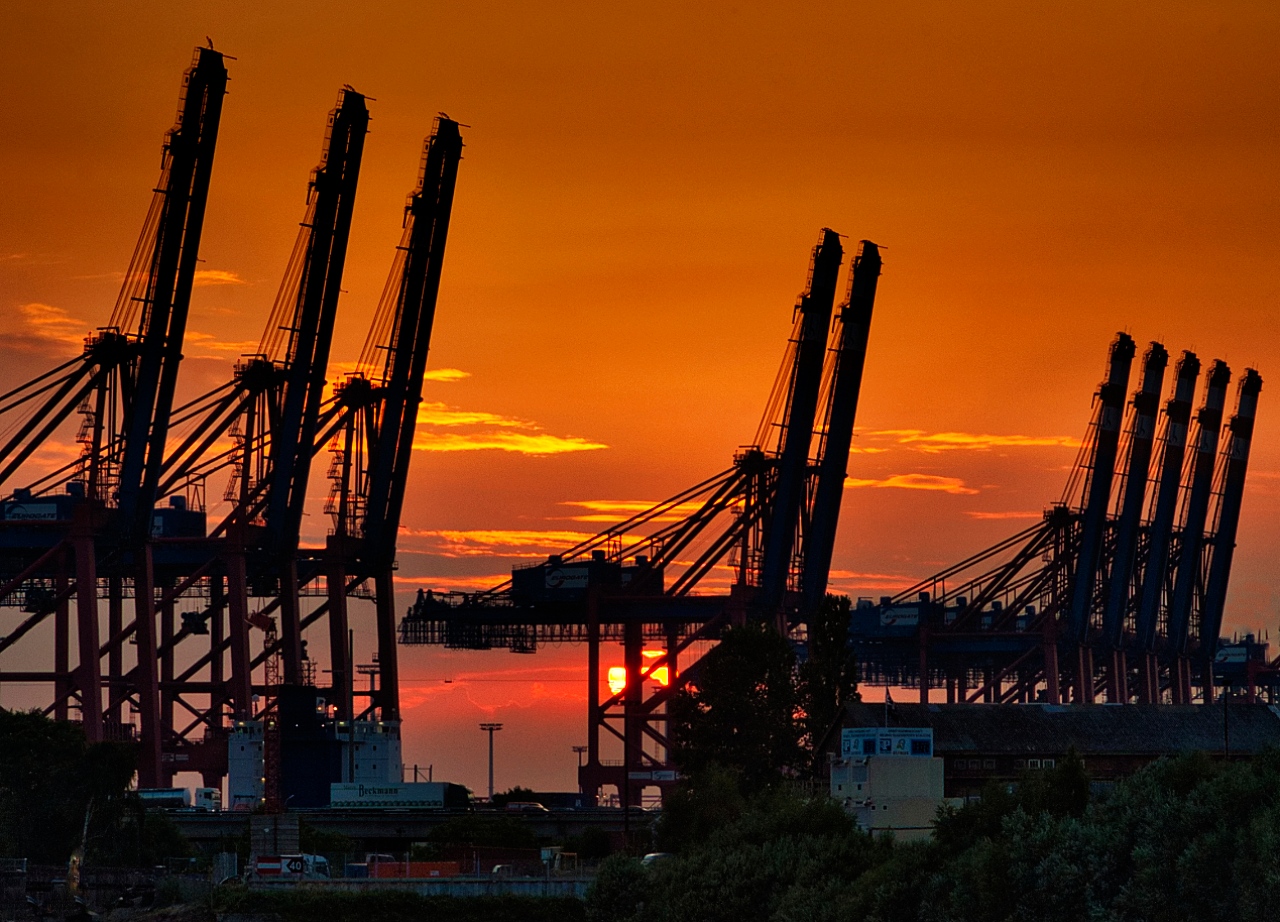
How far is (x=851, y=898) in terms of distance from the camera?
2943 inches

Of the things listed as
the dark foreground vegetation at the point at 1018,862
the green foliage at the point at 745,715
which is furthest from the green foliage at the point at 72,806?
the dark foreground vegetation at the point at 1018,862

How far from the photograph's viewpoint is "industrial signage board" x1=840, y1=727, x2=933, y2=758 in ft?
355

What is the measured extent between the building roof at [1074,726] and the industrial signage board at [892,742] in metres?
3.08

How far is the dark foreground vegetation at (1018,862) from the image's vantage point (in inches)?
2440

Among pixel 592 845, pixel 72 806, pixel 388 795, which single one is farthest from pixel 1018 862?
pixel 388 795

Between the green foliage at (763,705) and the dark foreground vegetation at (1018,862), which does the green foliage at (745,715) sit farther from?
the dark foreground vegetation at (1018,862)

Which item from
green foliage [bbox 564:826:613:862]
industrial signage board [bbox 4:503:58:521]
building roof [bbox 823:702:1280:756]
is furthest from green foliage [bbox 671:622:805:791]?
industrial signage board [bbox 4:503:58:521]

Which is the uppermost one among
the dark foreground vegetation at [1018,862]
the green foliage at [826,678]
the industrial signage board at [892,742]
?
the green foliage at [826,678]

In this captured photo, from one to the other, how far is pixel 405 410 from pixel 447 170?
46.2 feet

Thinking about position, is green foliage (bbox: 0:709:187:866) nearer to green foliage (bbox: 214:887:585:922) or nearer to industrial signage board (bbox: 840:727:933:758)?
green foliage (bbox: 214:887:585:922)

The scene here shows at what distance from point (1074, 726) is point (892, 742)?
12.8m

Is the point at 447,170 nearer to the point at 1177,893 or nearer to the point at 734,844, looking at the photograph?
the point at 734,844

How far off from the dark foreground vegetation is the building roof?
76.9 ft

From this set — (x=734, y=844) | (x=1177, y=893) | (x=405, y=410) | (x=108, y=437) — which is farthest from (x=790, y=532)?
(x=1177, y=893)
